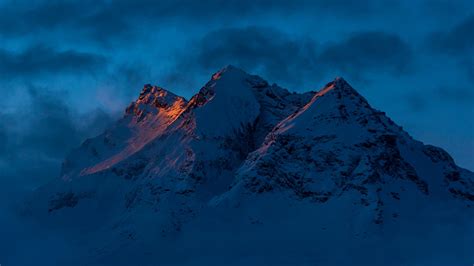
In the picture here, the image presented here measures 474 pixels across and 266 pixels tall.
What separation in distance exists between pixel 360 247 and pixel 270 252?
17.0m

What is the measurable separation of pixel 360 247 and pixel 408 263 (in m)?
15.1

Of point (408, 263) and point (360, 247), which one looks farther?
point (360, 247)

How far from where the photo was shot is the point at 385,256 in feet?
630

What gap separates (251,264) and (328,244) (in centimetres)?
1639

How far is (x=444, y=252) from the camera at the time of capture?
627 ft

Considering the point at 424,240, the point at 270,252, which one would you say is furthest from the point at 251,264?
the point at 424,240

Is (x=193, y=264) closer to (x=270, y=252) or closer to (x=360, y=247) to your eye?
(x=270, y=252)

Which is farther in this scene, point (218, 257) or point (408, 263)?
point (218, 257)

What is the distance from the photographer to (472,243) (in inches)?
7697

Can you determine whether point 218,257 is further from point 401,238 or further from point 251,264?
point 401,238

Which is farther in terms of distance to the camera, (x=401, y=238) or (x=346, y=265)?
(x=401, y=238)

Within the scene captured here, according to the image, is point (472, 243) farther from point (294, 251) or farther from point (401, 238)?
point (294, 251)

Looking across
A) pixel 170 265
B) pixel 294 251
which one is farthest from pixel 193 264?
pixel 294 251

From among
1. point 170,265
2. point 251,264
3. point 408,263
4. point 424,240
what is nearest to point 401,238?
point 424,240
